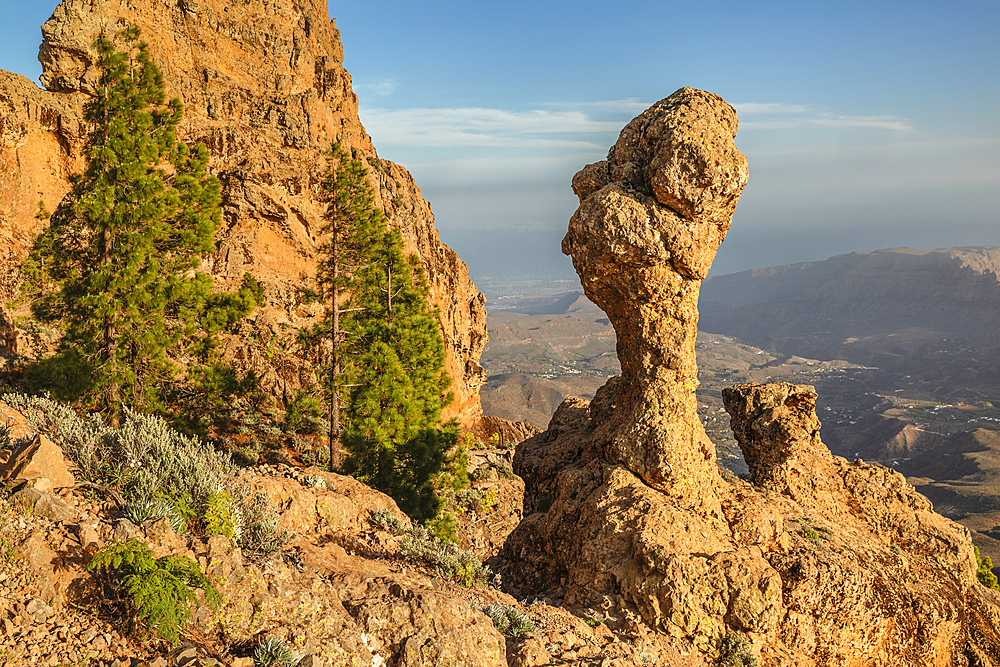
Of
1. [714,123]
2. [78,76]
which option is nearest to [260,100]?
[78,76]

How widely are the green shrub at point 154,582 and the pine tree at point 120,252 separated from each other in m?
11.2

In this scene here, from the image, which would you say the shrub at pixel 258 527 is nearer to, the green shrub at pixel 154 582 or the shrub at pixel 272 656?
the green shrub at pixel 154 582

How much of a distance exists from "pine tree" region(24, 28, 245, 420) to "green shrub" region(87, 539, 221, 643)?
1115 cm

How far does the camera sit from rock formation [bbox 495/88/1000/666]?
313 inches

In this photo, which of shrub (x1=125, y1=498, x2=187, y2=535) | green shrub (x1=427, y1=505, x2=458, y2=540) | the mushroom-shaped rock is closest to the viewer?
shrub (x1=125, y1=498, x2=187, y2=535)

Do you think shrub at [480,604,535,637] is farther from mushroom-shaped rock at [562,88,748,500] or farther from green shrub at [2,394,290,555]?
mushroom-shaped rock at [562,88,748,500]

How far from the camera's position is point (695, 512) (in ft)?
30.0

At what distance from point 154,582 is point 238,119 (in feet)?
104

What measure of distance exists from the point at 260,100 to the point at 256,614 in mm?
33510

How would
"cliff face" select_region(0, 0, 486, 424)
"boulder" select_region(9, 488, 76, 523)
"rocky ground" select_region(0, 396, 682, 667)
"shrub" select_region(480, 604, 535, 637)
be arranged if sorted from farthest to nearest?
"cliff face" select_region(0, 0, 486, 424)
"shrub" select_region(480, 604, 535, 637)
"boulder" select_region(9, 488, 76, 523)
"rocky ground" select_region(0, 396, 682, 667)

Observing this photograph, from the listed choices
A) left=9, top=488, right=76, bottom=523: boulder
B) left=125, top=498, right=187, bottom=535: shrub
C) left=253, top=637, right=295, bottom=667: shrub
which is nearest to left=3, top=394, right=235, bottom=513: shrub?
left=125, top=498, right=187, bottom=535: shrub

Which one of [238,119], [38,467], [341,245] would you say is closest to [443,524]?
[341,245]

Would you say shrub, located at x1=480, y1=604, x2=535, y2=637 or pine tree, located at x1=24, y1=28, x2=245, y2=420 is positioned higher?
pine tree, located at x1=24, y1=28, x2=245, y2=420

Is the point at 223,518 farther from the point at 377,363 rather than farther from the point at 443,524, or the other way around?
the point at 377,363
